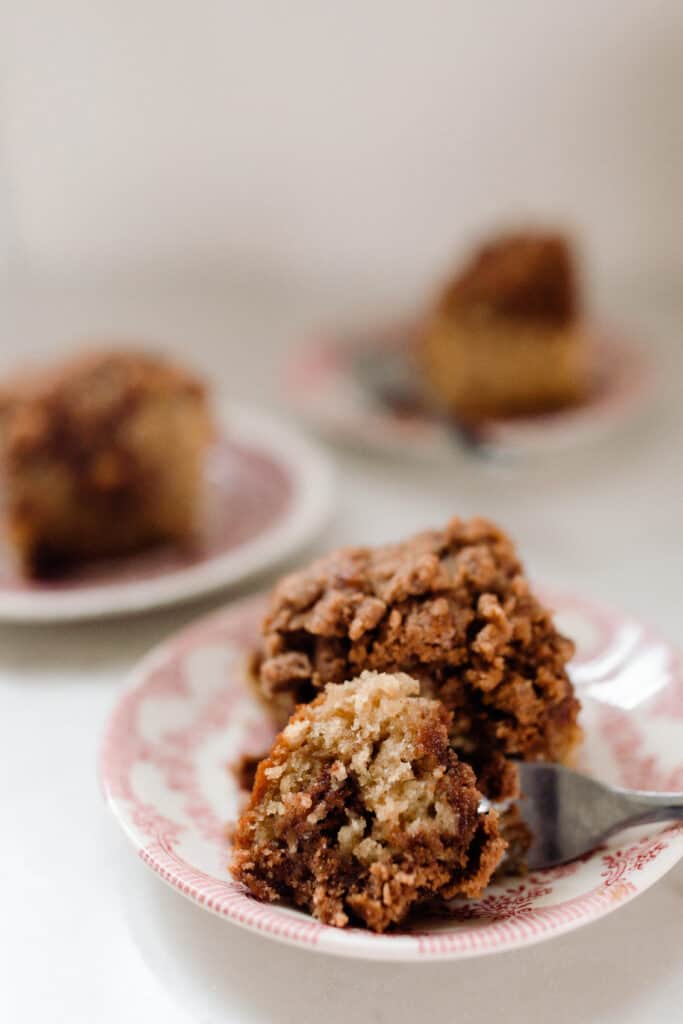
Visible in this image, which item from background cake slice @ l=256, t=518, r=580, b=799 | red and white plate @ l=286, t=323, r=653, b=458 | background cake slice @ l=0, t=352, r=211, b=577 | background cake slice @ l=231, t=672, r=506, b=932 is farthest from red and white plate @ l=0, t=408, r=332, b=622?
background cake slice @ l=231, t=672, r=506, b=932

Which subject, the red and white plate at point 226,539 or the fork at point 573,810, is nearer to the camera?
the fork at point 573,810

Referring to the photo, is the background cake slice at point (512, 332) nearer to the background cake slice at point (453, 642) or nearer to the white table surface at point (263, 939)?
the white table surface at point (263, 939)

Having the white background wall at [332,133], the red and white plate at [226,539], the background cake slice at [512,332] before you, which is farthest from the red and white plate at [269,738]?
the white background wall at [332,133]

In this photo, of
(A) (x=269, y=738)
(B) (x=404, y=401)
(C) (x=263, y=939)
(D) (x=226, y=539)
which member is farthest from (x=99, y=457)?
(C) (x=263, y=939)

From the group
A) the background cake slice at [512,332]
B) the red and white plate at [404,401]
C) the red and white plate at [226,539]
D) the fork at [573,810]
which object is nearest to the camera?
the fork at [573,810]

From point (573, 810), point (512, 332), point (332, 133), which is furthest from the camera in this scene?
point (332, 133)

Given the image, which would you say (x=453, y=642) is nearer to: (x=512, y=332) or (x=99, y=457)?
(x=99, y=457)

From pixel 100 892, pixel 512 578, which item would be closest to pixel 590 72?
pixel 512 578
